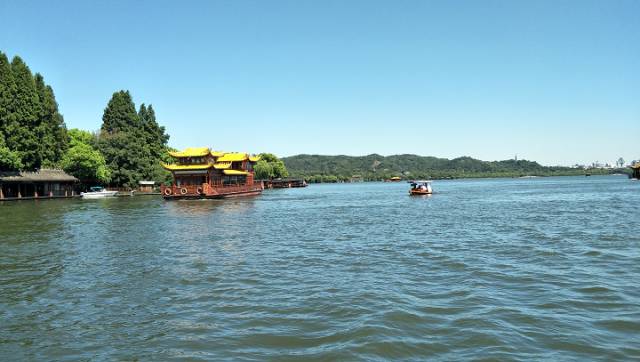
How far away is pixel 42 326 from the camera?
9055 millimetres

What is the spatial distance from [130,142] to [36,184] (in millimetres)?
20158

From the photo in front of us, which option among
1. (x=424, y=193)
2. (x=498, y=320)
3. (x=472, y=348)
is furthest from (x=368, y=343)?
(x=424, y=193)

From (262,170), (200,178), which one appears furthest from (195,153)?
(262,170)

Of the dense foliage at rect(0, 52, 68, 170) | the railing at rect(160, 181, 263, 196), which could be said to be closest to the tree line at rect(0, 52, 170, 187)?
the dense foliage at rect(0, 52, 68, 170)

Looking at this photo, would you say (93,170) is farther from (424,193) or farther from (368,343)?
(368,343)

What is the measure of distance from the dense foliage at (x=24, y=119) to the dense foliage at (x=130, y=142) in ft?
43.8

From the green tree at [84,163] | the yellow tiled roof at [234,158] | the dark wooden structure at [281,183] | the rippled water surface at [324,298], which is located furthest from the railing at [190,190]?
the dark wooden structure at [281,183]

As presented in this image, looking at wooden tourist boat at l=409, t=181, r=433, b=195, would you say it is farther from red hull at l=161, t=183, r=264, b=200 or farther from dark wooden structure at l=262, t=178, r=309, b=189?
dark wooden structure at l=262, t=178, r=309, b=189

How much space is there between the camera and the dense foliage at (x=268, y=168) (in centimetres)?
12038

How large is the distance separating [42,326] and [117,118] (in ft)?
295

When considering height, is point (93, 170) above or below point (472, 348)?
above

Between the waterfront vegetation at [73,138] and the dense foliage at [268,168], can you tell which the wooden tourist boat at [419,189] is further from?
the dense foliage at [268,168]

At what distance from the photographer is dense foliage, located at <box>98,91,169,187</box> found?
79125 millimetres

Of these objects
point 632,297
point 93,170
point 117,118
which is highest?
point 117,118
